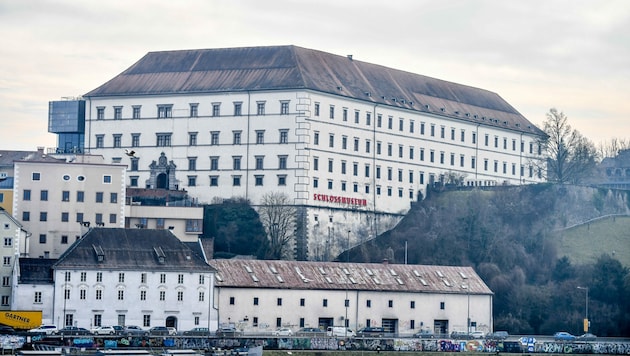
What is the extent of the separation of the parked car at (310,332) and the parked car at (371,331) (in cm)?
300

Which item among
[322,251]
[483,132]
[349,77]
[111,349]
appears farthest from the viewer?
[483,132]

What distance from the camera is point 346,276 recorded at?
141000 millimetres

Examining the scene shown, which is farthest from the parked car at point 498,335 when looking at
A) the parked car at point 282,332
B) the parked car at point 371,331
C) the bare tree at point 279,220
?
the bare tree at point 279,220

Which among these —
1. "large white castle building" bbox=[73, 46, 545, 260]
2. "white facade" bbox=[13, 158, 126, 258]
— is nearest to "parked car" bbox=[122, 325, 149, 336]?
"white facade" bbox=[13, 158, 126, 258]

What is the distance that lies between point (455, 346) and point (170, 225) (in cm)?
3491

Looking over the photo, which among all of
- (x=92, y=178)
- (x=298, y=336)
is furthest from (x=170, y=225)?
(x=298, y=336)

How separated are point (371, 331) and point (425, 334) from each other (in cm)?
457

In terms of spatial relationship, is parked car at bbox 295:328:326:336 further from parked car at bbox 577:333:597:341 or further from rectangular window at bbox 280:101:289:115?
rectangular window at bbox 280:101:289:115

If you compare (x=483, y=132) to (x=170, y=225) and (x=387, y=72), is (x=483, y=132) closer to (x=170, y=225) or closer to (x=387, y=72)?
(x=387, y=72)

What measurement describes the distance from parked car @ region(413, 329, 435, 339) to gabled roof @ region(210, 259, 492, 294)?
357cm

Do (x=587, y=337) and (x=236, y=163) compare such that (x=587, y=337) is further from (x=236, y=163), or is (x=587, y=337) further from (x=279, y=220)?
(x=236, y=163)

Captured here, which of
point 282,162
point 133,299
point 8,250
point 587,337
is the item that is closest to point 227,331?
point 133,299

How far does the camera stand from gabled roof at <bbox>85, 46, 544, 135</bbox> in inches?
6432

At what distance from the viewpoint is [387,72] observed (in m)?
180
